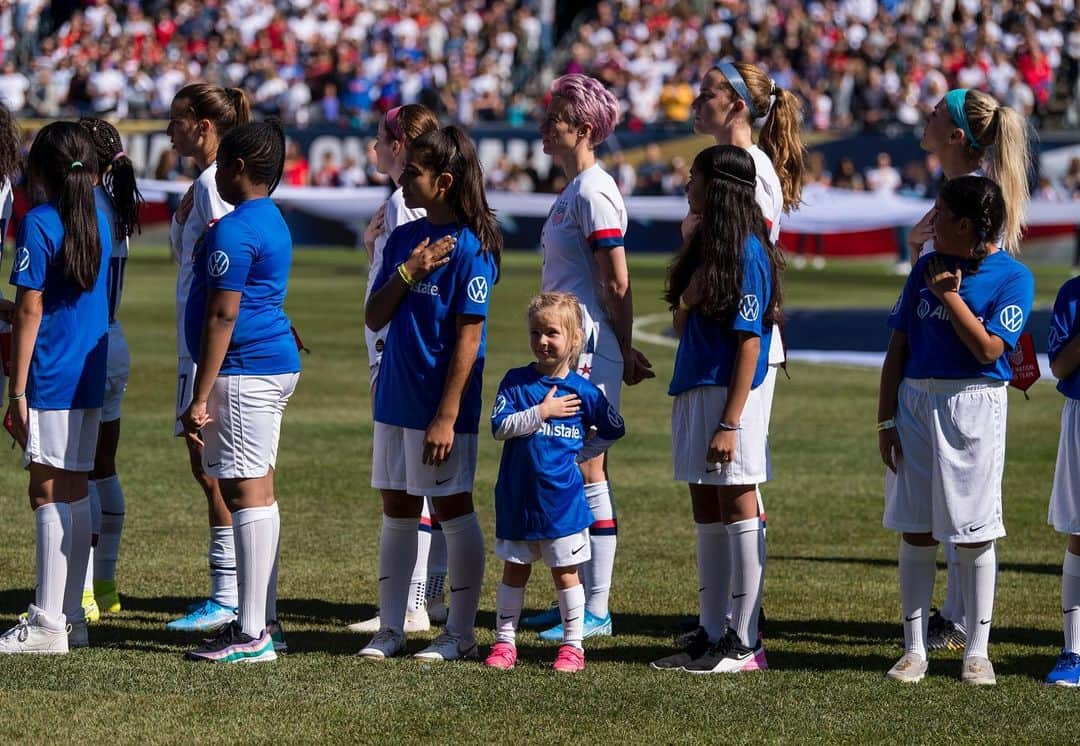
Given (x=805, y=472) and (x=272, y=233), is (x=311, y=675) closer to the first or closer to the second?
(x=272, y=233)

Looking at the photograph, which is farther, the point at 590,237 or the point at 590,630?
the point at 590,630

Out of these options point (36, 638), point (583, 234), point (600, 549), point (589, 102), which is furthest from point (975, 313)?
point (36, 638)

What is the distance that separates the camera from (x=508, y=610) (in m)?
6.11

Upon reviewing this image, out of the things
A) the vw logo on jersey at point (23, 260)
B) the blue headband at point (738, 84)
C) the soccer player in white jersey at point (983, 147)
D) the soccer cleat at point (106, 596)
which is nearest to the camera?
the vw logo on jersey at point (23, 260)

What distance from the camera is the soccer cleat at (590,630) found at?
6730 mm

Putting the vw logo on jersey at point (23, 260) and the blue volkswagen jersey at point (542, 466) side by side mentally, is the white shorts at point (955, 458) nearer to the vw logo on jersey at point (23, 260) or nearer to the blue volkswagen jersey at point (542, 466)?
the blue volkswagen jersey at point (542, 466)

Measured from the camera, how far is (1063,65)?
106 ft

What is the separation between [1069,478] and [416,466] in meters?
2.36

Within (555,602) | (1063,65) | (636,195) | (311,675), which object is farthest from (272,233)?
(1063,65)

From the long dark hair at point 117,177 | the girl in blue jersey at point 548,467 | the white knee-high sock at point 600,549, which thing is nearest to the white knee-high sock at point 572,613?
the girl in blue jersey at point 548,467

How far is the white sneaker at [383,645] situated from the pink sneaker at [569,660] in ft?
2.02

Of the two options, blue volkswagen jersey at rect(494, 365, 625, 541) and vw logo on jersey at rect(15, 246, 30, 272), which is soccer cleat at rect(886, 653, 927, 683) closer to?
blue volkswagen jersey at rect(494, 365, 625, 541)

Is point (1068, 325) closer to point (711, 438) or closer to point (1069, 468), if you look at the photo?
point (1069, 468)

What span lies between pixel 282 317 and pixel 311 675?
4.22ft
